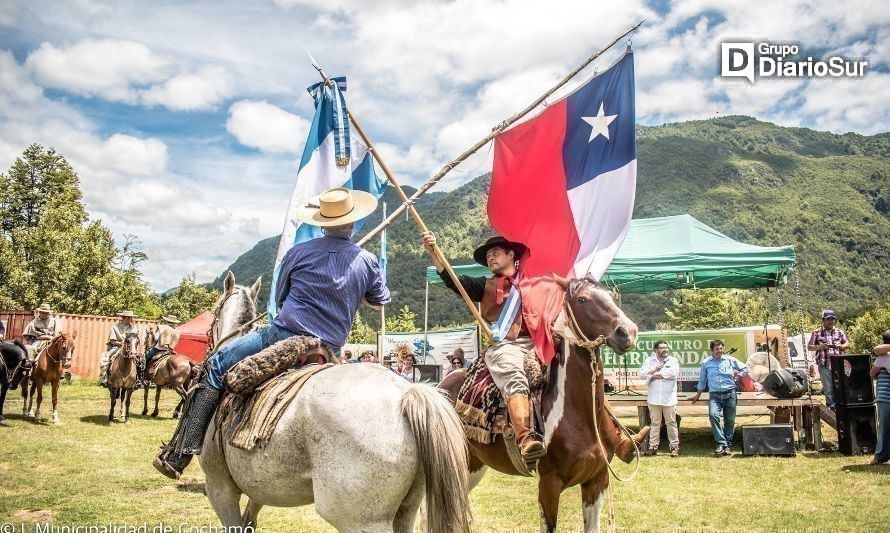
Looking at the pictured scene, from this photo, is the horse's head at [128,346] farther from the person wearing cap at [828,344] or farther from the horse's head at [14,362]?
the person wearing cap at [828,344]

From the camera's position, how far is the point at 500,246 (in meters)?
5.38

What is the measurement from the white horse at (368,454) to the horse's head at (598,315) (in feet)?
6.22

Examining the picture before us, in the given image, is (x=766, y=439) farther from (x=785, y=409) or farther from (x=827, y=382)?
(x=827, y=382)

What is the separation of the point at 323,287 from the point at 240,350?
26.7 inches

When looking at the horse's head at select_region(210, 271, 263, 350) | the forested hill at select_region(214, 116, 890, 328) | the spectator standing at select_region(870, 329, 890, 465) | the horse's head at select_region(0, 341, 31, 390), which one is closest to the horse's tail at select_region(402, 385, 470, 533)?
the horse's head at select_region(210, 271, 263, 350)

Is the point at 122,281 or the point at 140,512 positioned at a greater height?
the point at 122,281

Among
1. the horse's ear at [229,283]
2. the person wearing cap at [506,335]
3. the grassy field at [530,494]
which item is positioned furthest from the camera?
the grassy field at [530,494]

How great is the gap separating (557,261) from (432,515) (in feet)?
12.0

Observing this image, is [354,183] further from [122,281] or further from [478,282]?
[122,281]

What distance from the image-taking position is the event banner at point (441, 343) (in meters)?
18.8

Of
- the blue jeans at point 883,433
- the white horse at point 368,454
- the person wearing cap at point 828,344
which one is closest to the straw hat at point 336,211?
the white horse at point 368,454

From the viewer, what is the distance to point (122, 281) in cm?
3522

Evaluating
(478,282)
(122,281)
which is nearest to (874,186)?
(122,281)

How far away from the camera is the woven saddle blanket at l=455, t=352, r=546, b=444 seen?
4.92 meters
